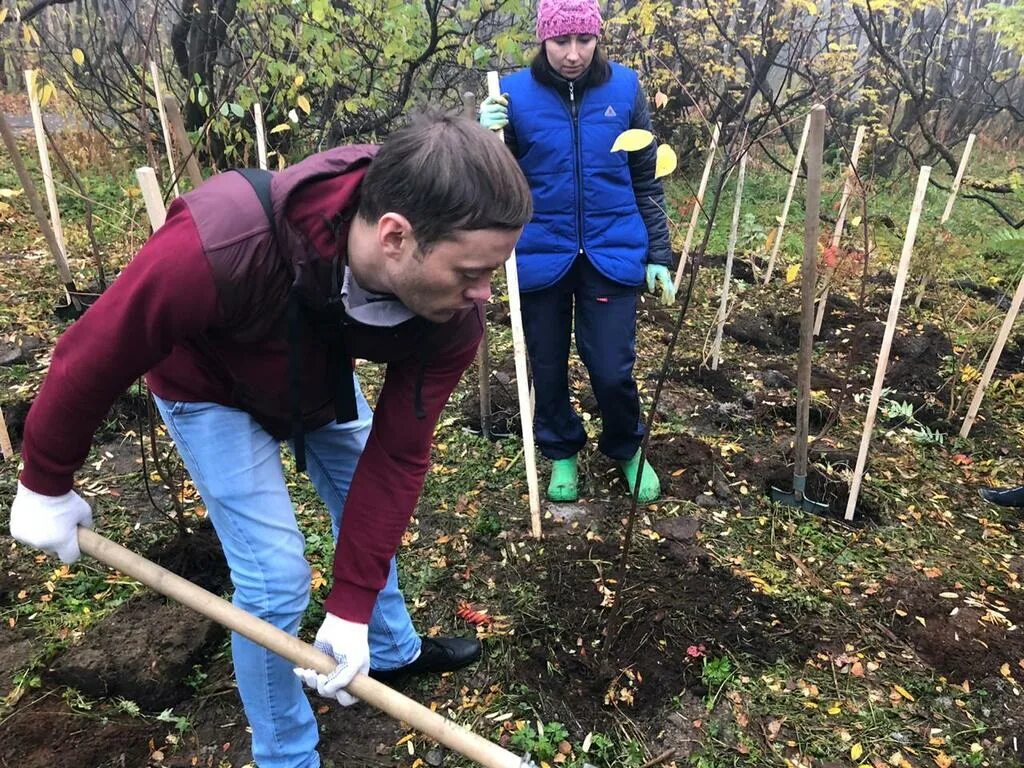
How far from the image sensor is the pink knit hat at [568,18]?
241 centimetres

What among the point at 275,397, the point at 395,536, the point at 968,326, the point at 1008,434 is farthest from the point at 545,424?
the point at 968,326

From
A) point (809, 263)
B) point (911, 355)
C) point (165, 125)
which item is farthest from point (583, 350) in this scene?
point (911, 355)

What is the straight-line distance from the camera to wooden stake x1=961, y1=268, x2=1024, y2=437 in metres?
3.06

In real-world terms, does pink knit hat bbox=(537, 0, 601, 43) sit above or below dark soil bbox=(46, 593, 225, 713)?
above

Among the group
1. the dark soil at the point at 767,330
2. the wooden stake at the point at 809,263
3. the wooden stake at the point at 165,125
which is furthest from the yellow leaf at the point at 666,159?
the dark soil at the point at 767,330

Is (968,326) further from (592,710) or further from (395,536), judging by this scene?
(395,536)

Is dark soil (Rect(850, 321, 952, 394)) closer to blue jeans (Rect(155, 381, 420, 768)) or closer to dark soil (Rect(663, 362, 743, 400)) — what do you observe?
dark soil (Rect(663, 362, 743, 400))

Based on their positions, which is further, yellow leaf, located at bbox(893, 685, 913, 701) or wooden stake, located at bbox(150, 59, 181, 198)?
wooden stake, located at bbox(150, 59, 181, 198)

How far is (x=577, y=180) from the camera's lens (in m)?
2.60

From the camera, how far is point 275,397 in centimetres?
151

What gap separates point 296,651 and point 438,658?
0.79m

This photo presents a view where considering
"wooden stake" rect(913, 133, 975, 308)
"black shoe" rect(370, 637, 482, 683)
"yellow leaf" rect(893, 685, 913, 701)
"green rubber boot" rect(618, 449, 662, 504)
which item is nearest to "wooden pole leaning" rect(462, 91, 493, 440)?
"green rubber boot" rect(618, 449, 662, 504)

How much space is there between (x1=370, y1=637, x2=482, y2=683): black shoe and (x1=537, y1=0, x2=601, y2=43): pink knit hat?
2.09 metres

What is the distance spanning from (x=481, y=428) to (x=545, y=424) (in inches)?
25.2
